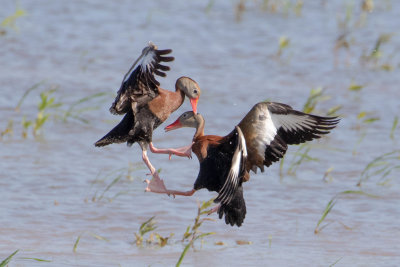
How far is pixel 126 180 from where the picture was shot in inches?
296

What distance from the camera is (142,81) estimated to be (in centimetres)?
552

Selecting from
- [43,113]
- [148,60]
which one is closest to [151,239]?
[148,60]

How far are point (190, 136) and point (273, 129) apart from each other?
3.48 m

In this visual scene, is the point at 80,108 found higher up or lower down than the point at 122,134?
lower down

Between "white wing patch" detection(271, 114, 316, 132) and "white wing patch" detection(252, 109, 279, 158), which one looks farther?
"white wing patch" detection(271, 114, 316, 132)

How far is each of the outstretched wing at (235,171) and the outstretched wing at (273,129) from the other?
10.8 inches

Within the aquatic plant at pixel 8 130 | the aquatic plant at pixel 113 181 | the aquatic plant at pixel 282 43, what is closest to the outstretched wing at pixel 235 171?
the aquatic plant at pixel 113 181

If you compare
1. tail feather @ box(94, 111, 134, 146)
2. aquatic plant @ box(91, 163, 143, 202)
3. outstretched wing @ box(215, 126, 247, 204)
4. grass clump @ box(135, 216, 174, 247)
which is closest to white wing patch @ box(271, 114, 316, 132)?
outstretched wing @ box(215, 126, 247, 204)

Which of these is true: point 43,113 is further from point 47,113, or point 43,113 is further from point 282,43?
point 282,43

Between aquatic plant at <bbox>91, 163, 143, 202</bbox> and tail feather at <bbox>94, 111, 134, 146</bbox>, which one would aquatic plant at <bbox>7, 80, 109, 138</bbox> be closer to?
aquatic plant at <bbox>91, 163, 143, 202</bbox>

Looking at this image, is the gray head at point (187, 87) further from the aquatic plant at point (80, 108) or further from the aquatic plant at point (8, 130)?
the aquatic plant at point (8, 130)

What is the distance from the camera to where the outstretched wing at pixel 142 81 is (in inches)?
215

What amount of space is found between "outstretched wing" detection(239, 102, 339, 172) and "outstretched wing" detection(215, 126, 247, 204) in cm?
27

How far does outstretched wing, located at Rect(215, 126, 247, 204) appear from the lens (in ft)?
16.0
